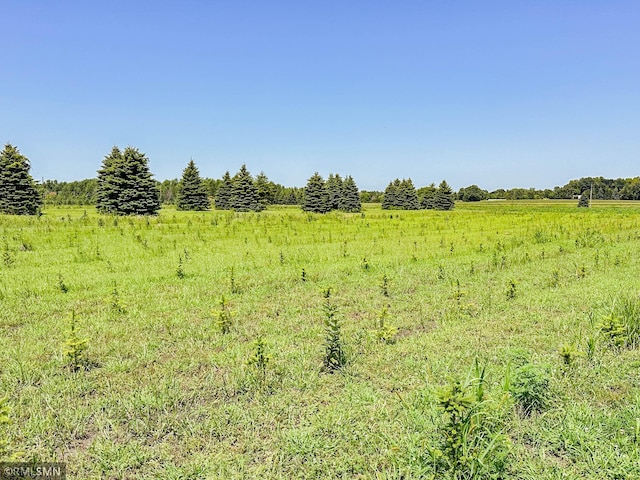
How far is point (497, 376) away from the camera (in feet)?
13.6

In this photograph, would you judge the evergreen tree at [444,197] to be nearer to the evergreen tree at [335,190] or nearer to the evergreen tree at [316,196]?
the evergreen tree at [335,190]

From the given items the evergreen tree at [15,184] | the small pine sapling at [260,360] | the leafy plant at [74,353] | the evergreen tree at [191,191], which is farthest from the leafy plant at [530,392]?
the evergreen tree at [191,191]

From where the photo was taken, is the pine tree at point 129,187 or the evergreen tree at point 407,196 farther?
the evergreen tree at point 407,196

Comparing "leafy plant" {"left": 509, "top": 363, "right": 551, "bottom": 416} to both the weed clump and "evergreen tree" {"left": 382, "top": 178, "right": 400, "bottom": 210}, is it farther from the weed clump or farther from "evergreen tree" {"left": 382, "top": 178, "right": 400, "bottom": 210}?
"evergreen tree" {"left": 382, "top": 178, "right": 400, "bottom": 210}

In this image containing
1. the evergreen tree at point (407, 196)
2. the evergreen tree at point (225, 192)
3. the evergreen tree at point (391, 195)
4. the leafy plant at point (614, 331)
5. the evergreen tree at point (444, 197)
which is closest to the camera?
the leafy plant at point (614, 331)

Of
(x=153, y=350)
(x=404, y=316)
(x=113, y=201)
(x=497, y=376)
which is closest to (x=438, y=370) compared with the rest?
(x=497, y=376)

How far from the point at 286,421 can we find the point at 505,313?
488 cm

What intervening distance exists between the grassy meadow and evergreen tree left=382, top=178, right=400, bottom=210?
70.0 m

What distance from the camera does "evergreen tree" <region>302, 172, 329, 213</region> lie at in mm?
61188

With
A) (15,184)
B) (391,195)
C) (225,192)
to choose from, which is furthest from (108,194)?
(391,195)

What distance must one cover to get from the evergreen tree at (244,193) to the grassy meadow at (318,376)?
152 ft

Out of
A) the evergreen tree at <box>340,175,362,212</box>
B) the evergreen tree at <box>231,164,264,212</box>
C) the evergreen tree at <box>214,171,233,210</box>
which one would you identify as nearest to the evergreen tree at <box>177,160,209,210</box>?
the evergreen tree at <box>231,164,264,212</box>

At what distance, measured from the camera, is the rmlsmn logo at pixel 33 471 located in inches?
106

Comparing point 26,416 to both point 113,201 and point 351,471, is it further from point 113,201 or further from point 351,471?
point 113,201
